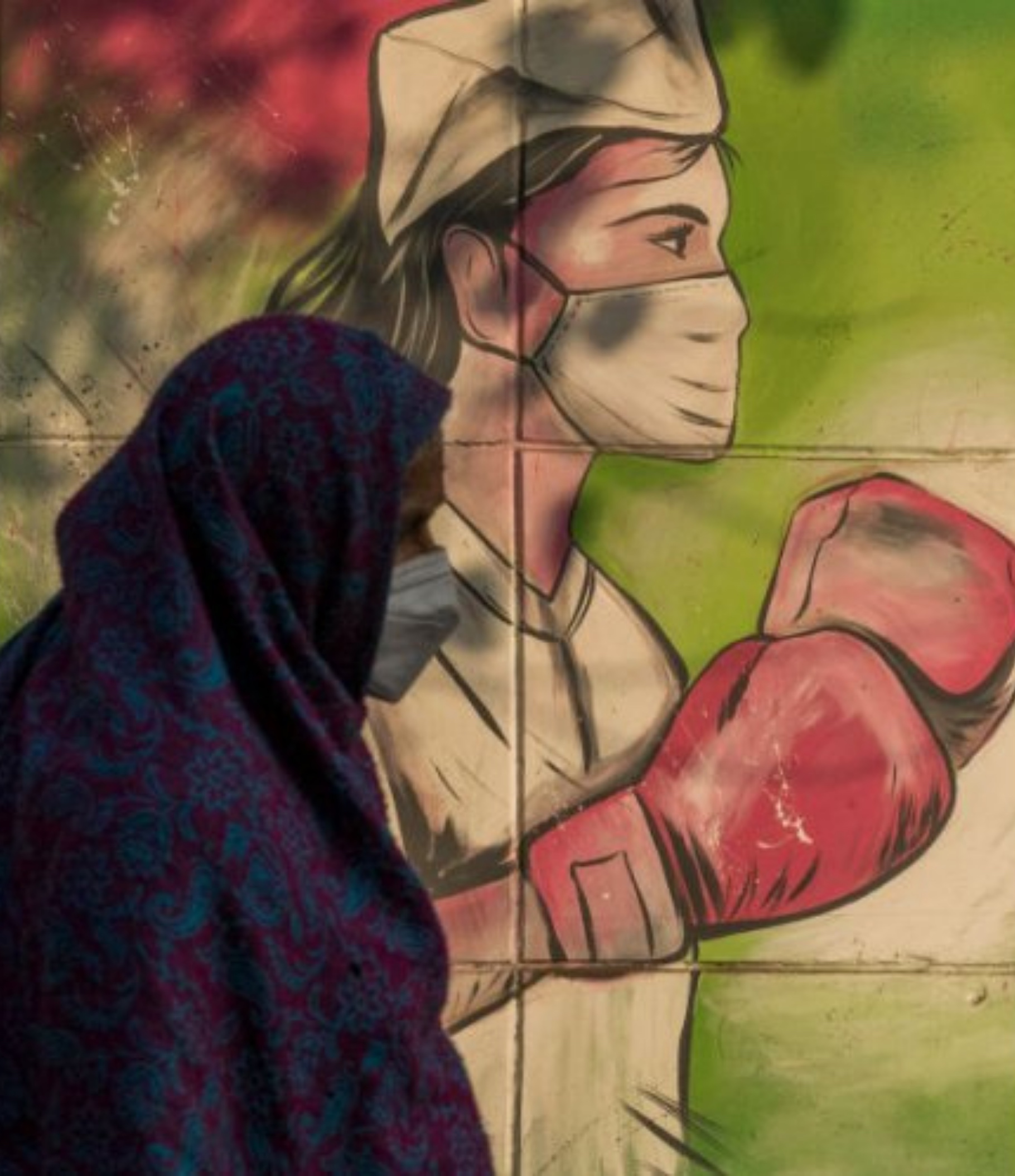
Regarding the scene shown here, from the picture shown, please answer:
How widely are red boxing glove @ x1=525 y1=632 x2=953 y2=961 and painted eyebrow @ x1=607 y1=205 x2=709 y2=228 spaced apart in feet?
2.22

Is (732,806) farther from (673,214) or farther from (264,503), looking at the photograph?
(264,503)

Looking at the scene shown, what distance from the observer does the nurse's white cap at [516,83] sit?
14.1 ft

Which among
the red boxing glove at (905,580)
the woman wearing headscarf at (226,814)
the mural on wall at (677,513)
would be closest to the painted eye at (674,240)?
the mural on wall at (677,513)

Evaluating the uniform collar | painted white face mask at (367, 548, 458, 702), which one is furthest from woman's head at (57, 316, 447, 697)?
the uniform collar

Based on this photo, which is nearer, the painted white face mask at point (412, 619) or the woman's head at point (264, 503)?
the woman's head at point (264, 503)

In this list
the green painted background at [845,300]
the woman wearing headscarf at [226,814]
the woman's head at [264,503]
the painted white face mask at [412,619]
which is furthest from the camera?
the green painted background at [845,300]

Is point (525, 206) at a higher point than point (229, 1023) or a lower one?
higher

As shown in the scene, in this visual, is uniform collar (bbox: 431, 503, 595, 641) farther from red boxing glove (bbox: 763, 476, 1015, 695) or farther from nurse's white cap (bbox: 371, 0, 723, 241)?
nurse's white cap (bbox: 371, 0, 723, 241)

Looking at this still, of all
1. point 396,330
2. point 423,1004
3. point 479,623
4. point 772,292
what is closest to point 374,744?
point 479,623

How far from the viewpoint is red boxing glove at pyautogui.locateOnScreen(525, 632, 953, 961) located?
431cm

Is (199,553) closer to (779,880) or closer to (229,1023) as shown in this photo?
(229,1023)

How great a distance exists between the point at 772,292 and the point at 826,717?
2.22 ft

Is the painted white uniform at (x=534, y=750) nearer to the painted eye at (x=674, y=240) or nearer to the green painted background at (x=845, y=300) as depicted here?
the green painted background at (x=845, y=300)

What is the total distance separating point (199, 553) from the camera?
243 centimetres
